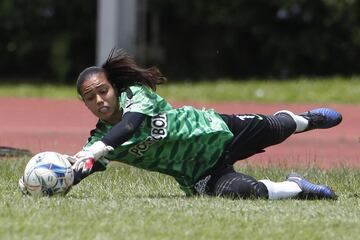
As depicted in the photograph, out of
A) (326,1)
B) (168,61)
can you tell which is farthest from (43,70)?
(326,1)

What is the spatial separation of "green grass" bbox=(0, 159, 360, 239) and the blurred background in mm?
14236

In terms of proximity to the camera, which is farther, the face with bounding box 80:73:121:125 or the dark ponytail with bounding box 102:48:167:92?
the dark ponytail with bounding box 102:48:167:92

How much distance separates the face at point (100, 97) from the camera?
7293 millimetres

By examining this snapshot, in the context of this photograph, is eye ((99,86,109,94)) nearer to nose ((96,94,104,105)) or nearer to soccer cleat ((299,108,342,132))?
nose ((96,94,104,105))

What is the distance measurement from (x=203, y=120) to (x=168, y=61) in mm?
18061

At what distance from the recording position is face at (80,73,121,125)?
729 centimetres

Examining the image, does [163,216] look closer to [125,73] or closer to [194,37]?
[125,73]

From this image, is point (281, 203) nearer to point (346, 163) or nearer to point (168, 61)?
point (346, 163)

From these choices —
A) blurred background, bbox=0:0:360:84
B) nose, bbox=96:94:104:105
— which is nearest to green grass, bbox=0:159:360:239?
nose, bbox=96:94:104:105

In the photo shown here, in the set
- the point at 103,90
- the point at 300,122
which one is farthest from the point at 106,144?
the point at 300,122

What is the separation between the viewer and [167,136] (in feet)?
24.0

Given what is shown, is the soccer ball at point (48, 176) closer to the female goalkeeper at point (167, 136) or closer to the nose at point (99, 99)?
the female goalkeeper at point (167, 136)

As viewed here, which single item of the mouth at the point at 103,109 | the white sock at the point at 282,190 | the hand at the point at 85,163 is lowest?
the white sock at the point at 282,190

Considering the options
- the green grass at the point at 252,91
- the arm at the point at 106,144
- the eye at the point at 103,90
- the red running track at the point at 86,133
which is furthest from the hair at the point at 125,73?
the green grass at the point at 252,91
